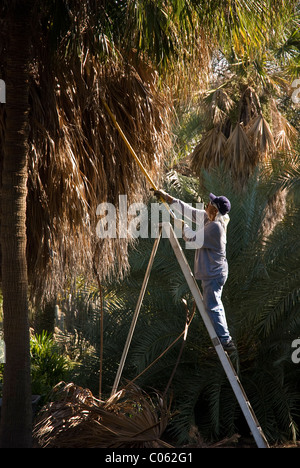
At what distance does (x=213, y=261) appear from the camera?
5668 millimetres

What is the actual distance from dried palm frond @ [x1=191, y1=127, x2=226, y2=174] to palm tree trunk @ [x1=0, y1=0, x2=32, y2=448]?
29.2ft

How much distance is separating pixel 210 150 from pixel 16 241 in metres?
9.58

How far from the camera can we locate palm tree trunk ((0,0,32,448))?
195 inches

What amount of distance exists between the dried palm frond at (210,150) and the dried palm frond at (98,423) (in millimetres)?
8867

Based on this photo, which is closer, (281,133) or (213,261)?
(213,261)

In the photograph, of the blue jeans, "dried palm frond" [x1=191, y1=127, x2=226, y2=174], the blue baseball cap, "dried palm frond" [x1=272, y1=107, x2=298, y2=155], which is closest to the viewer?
the blue jeans

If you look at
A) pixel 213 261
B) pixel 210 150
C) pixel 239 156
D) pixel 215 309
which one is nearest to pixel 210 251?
pixel 213 261

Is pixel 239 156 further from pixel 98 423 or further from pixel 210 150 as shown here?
pixel 98 423

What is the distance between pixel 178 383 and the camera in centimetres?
850

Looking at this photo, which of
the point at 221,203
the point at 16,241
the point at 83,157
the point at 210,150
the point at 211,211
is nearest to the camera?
the point at 16,241

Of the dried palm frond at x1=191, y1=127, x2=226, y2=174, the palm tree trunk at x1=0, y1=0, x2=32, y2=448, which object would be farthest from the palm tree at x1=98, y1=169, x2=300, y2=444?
the dried palm frond at x1=191, y1=127, x2=226, y2=174

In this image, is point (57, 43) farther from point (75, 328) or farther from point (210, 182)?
point (75, 328)

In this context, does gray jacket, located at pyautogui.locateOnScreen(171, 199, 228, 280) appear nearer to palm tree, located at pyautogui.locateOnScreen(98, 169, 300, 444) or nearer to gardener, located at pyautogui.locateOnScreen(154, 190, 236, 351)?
gardener, located at pyautogui.locateOnScreen(154, 190, 236, 351)

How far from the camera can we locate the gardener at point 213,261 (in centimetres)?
550
